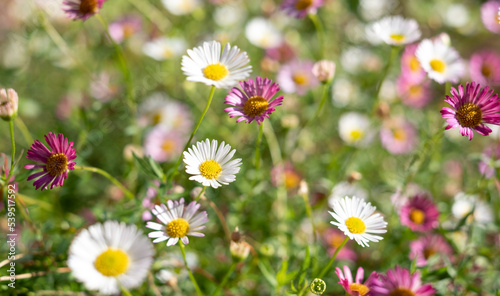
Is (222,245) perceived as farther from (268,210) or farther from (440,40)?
(440,40)

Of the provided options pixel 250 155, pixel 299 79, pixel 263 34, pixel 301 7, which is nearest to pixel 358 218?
pixel 250 155

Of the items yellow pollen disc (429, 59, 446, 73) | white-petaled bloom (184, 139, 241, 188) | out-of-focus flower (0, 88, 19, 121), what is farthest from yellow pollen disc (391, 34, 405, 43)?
out-of-focus flower (0, 88, 19, 121)

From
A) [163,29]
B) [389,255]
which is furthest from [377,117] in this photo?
[163,29]

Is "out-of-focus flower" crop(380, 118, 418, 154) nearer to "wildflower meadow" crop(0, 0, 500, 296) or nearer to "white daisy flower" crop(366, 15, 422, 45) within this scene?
"wildflower meadow" crop(0, 0, 500, 296)

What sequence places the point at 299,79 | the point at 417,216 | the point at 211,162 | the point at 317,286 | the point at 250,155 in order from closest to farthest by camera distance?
the point at 317,286 → the point at 211,162 → the point at 417,216 → the point at 250,155 → the point at 299,79

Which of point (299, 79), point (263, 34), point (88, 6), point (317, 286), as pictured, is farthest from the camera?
point (263, 34)

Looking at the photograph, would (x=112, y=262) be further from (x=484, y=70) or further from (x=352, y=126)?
(x=484, y=70)

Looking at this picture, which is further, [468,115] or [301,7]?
[301,7]
